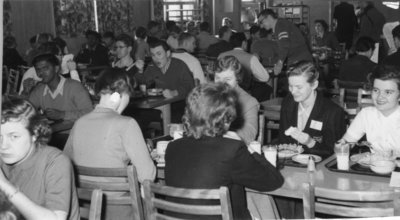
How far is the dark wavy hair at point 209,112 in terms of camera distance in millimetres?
2154

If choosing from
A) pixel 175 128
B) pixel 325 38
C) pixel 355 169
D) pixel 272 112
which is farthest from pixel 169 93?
pixel 325 38

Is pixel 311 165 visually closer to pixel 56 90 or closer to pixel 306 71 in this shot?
pixel 306 71

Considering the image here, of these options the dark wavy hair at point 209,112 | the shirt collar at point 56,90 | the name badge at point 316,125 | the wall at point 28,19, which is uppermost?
the wall at point 28,19

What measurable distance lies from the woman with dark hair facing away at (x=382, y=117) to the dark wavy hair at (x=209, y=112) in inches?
34.4

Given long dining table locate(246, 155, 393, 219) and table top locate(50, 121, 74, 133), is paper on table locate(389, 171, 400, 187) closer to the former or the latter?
long dining table locate(246, 155, 393, 219)

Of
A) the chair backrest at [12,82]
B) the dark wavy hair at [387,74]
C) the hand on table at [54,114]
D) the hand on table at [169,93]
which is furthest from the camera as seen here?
the chair backrest at [12,82]

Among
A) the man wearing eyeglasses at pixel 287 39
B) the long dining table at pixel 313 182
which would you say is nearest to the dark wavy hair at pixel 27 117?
the long dining table at pixel 313 182

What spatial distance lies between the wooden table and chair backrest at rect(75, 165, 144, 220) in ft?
6.94

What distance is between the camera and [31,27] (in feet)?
26.9

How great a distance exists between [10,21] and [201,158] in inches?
254

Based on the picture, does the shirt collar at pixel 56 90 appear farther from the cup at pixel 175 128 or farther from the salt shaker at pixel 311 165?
the salt shaker at pixel 311 165

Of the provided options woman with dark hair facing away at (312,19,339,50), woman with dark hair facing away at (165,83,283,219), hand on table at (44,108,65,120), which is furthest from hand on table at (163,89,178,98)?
woman with dark hair facing away at (312,19,339,50)

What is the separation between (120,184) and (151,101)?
2.31 meters

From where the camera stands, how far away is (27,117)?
197 centimetres
